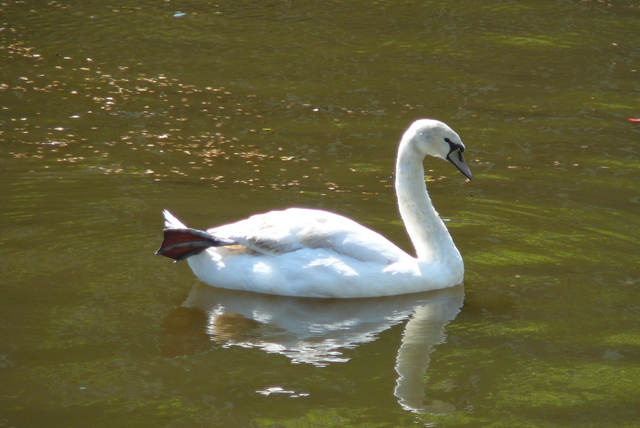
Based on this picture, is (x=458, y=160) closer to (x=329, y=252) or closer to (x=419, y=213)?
(x=419, y=213)

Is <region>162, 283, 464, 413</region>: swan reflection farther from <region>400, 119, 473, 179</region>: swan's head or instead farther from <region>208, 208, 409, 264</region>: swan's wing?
<region>400, 119, 473, 179</region>: swan's head

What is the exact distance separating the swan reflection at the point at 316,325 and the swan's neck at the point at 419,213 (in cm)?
32

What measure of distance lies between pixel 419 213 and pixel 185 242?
70.7 inches

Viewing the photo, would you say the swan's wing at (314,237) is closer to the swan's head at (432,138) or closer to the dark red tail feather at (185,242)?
the dark red tail feather at (185,242)

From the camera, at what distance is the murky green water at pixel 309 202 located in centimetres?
546

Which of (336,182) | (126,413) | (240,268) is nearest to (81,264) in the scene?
(240,268)

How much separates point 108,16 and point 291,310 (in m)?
11.1

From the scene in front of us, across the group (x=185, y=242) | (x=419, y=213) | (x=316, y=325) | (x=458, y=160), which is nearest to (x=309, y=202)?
(x=419, y=213)

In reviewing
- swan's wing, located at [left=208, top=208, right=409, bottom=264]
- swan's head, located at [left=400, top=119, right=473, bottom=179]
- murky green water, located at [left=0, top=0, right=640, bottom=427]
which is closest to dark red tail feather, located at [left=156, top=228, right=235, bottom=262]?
swan's wing, located at [left=208, top=208, right=409, bottom=264]

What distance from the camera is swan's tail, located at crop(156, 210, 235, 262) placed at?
6.87 meters

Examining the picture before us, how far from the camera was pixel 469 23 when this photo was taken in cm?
1661

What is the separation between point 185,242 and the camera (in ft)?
22.7

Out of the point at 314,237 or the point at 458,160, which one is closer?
the point at 314,237

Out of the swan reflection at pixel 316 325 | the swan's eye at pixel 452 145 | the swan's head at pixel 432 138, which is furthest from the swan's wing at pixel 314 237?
the swan's eye at pixel 452 145
